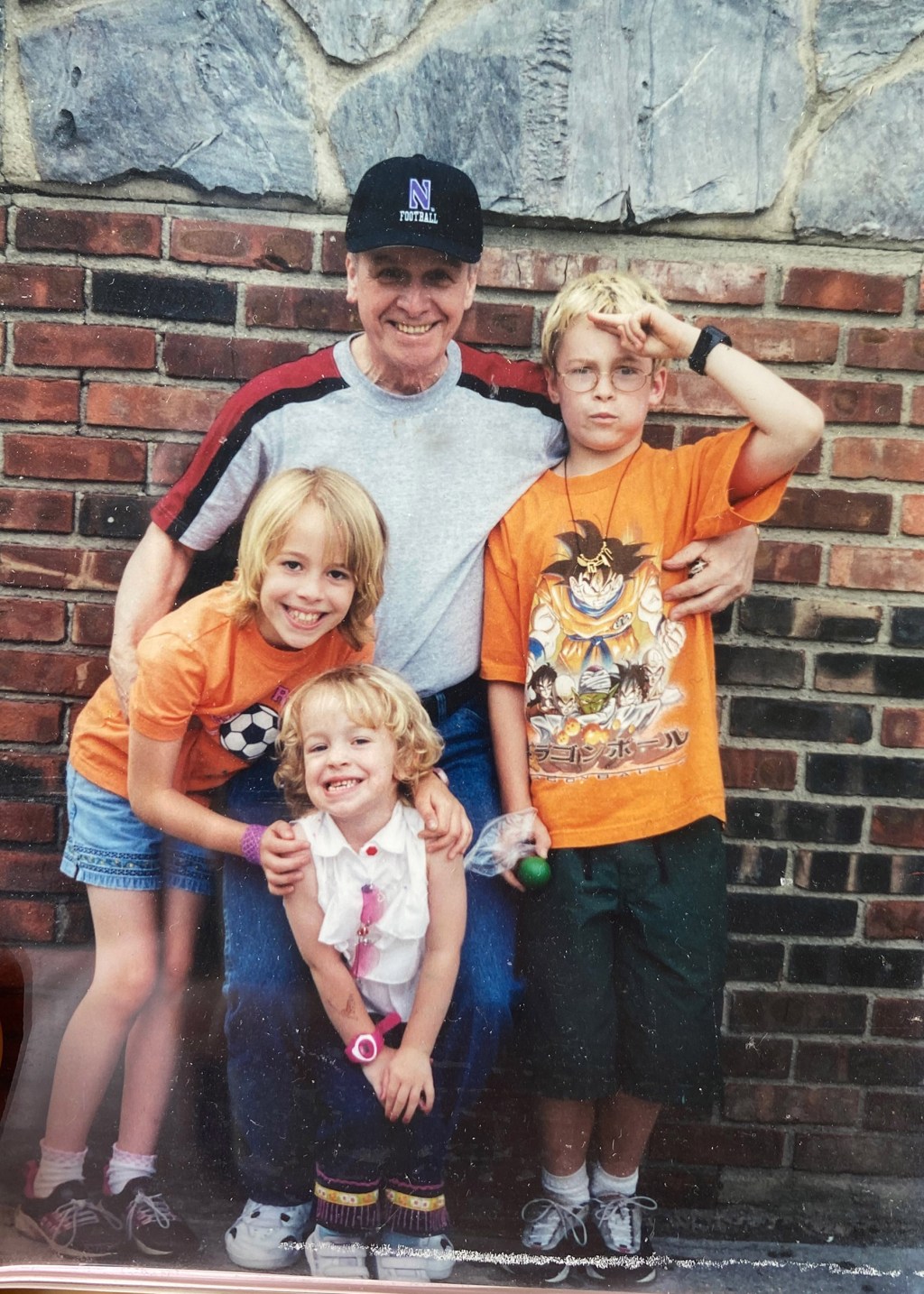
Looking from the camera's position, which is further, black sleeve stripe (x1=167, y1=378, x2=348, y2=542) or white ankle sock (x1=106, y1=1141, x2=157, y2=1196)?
white ankle sock (x1=106, y1=1141, x2=157, y2=1196)

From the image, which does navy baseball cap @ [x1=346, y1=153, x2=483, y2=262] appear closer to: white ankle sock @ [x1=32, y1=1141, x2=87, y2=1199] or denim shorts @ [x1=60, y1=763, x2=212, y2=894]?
denim shorts @ [x1=60, y1=763, x2=212, y2=894]

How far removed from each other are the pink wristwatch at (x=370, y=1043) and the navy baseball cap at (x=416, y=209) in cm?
131

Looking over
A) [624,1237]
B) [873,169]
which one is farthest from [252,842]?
[873,169]

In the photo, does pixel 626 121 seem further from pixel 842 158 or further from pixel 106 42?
pixel 106 42

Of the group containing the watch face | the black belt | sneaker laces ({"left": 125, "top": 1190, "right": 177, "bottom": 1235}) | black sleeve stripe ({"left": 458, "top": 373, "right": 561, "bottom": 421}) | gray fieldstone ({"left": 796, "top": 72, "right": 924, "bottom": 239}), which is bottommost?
sneaker laces ({"left": 125, "top": 1190, "right": 177, "bottom": 1235})

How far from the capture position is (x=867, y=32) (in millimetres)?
1899

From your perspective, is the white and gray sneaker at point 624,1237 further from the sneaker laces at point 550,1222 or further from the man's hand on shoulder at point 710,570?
the man's hand on shoulder at point 710,570

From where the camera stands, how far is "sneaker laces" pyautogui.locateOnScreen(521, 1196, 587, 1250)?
2.05 metres

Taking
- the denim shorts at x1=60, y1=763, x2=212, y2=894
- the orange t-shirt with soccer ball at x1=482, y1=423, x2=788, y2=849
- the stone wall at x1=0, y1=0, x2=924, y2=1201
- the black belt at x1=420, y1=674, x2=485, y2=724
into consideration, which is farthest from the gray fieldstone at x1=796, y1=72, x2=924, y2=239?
the denim shorts at x1=60, y1=763, x2=212, y2=894

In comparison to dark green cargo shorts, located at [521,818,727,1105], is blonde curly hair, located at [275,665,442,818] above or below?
above

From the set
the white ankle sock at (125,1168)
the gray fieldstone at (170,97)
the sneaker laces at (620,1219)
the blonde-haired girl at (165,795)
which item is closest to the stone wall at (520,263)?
the gray fieldstone at (170,97)

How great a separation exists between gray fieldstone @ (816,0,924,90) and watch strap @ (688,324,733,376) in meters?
0.46

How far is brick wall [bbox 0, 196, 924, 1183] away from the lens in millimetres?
1947

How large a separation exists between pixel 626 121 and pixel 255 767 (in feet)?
4.15
